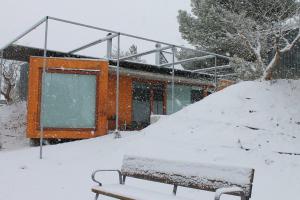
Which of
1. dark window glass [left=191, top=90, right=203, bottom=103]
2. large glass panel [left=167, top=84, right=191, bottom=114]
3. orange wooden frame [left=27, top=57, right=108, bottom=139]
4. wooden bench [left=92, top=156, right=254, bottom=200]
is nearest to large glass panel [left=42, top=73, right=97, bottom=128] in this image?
orange wooden frame [left=27, top=57, right=108, bottom=139]

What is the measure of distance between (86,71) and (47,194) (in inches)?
326

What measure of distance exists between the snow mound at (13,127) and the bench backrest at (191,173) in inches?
426

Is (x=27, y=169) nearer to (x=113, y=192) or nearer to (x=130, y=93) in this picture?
(x=113, y=192)

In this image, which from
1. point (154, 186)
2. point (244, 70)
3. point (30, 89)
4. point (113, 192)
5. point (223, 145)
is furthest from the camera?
point (244, 70)

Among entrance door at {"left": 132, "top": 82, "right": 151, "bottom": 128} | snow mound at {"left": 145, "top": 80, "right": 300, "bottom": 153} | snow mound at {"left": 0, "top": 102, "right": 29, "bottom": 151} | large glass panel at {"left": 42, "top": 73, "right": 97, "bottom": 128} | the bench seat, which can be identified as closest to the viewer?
the bench seat

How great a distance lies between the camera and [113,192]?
5.40 meters

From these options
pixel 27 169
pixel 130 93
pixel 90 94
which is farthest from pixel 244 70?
pixel 27 169

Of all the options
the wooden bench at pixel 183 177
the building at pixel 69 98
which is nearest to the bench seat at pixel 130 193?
the wooden bench at pixel 183 177

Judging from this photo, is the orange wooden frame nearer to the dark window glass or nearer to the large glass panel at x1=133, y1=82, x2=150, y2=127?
the large glass panel at x1=133, y1=82, x2=150, y2=127

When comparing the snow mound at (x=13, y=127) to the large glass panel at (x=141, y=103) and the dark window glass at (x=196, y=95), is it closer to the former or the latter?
the large glass panel at (x=141, y=103)

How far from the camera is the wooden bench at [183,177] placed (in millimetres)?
4406

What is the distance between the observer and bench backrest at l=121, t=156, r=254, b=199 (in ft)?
14.7

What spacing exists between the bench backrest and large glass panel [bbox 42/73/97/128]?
8.71 meters

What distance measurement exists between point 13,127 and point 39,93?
6862 mm
